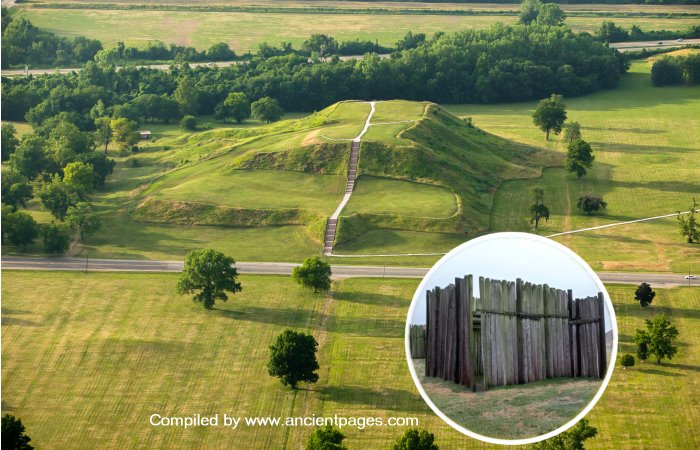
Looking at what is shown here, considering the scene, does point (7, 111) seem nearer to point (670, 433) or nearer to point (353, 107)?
point (353, 107)

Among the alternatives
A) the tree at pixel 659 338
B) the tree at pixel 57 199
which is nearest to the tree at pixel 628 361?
the tree at pixel 659 338

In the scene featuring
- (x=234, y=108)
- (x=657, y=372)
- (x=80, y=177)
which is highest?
A: (x=234, y=108)

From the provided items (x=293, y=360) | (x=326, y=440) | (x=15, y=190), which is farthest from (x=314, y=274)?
(x=15, y=190)

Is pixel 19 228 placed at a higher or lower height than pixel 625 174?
lower

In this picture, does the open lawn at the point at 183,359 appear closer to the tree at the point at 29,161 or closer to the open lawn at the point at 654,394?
the open lawn at the point at 654,394

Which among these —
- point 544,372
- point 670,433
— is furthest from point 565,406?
point 670,433

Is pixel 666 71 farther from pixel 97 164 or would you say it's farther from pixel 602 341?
pixel 602 341

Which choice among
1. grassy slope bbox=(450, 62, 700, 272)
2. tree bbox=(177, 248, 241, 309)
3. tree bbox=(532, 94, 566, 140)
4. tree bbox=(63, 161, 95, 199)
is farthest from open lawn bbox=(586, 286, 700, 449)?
tree bbox=(63, 161, 95, 199)
